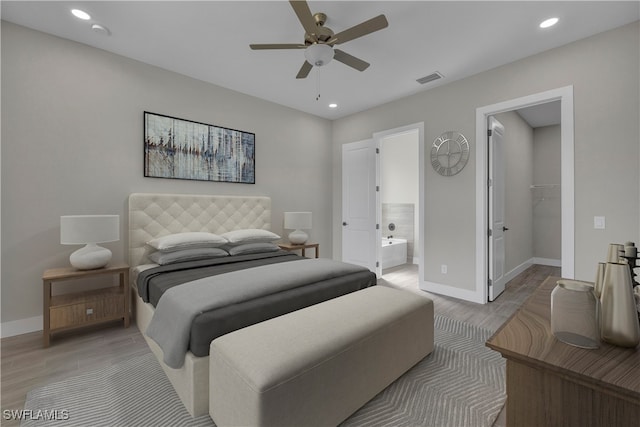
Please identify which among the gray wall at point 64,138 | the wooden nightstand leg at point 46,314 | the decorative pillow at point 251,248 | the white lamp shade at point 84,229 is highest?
the gray wall at point 64,138

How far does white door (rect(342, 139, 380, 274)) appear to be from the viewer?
182 inches

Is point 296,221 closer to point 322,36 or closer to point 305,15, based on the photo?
point 322,36

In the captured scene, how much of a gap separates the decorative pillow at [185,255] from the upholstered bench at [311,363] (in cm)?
168

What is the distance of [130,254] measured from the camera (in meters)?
3.04

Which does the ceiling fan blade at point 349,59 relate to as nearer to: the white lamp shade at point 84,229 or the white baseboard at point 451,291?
the white lamp shade at point 84,229

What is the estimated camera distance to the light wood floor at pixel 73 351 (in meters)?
1.88

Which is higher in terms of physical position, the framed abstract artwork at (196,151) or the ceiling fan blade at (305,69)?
the ceiling fan blade at (305,69)

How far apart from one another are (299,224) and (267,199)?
0.62 m

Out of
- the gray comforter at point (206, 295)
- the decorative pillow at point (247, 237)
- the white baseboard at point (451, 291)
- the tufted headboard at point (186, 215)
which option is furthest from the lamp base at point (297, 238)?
the white baseboard at point (451, 291)

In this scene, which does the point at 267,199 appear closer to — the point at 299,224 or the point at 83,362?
the point at 299,224

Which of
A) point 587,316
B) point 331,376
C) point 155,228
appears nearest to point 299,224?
point 155,228

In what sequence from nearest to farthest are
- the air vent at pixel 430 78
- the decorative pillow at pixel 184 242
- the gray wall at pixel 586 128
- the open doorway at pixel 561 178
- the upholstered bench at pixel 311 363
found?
the upholstered bench at pixel 311 363 → the gray wall at pixel 586 128 → the open doorway at pixel 561 178 → the decorative pillow at pixel 184 242 → the air vent at pixel 430 78

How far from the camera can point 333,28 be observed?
259cm

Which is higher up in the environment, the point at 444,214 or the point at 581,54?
the point at 581,54
